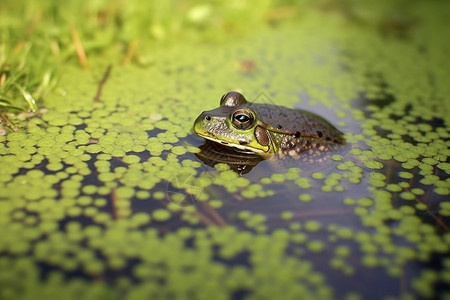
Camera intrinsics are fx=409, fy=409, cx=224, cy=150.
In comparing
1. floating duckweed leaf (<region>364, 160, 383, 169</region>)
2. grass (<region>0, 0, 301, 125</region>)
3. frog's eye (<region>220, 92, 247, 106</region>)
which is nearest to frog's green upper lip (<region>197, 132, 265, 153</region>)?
frog's eye (<region>220, 92, 247, 106</region>)

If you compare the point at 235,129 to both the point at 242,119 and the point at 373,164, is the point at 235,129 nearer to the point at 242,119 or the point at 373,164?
the point at 242,119

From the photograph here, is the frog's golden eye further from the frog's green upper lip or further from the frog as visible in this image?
the frog's green upper lip

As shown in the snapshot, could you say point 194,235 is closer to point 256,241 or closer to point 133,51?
point 256,241

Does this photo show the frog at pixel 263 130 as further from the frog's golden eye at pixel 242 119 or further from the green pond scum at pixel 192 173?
the green pond scum at pixel 192 173

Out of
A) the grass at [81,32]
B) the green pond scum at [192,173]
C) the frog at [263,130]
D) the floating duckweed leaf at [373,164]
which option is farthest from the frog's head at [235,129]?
the grass at [81,32]

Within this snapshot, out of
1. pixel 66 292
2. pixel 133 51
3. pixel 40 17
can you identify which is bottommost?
pixel 66 292

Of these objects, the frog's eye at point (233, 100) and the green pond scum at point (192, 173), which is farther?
the frog's eye at point (233, 100)

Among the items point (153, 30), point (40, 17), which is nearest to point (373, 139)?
point (153, 30)
